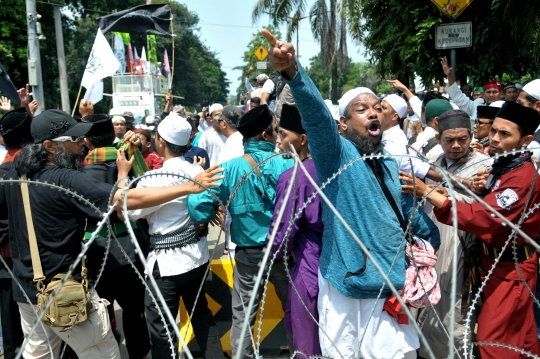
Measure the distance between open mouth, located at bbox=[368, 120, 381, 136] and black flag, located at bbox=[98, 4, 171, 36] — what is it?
32.6 ft

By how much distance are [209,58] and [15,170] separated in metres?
81.6

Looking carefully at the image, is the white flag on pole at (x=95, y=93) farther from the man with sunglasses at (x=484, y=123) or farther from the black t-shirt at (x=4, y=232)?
the man with sunglasses at (x=484, y=123)

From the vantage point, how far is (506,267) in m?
3.07

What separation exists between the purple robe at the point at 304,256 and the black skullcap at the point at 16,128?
6.41 feet

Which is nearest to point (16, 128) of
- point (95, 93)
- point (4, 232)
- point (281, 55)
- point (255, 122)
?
point (4, 232)

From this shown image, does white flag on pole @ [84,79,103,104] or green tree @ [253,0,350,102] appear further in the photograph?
green tree @ [253,0,350,102]

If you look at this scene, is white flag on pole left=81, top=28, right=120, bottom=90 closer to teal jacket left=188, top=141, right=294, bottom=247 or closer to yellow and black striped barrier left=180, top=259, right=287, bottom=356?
yellow and black striped barrier left=180, top=259, right=287, bottom=356

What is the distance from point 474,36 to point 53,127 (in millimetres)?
7774

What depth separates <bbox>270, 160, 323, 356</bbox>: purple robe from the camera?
9.59ft

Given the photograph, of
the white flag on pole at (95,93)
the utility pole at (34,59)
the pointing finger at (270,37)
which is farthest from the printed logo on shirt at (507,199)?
the utility pole at (34,59)

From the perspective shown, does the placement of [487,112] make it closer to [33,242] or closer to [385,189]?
[385,189]

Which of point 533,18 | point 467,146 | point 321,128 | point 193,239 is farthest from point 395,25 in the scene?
point 321,128

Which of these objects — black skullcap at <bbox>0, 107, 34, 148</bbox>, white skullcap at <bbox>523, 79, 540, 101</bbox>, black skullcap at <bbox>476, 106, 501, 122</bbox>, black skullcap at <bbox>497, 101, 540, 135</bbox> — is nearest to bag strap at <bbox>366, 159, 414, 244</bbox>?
black skullcap at <bbox>497, 101, 540, 135</bbox>

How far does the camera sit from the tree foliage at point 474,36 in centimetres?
781
